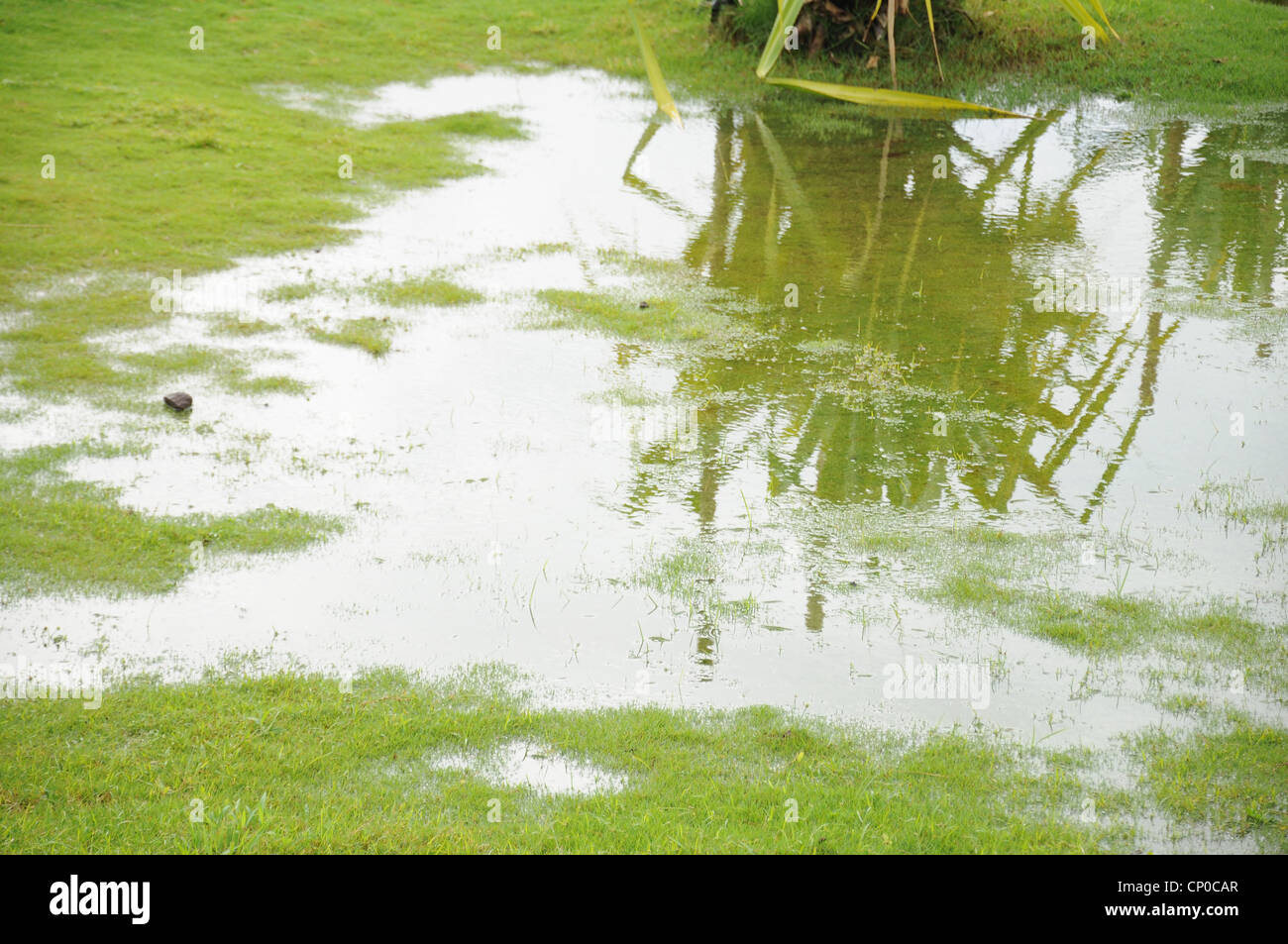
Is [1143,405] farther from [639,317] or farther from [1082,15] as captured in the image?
[1082,15]

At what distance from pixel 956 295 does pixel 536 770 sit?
640 centimetres

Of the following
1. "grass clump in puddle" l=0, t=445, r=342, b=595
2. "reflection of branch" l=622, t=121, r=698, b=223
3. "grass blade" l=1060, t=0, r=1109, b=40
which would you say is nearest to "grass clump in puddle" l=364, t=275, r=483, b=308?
"reflection of branch" l=622, t=121, r=698, b=223

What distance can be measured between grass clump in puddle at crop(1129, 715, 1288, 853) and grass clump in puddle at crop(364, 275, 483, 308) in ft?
20.7

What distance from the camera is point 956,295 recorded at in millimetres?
9359

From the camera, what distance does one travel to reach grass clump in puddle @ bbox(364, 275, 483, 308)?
913 centimetres

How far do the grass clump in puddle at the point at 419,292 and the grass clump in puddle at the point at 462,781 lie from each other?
490cm

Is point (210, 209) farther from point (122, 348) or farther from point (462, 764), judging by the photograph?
point (462, 764)

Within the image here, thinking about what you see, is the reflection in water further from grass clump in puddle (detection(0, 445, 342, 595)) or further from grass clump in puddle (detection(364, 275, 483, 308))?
grass clump in puddle (detection(364, 275, 483, 308))

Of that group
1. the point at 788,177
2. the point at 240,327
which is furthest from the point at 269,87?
the point at 240,327

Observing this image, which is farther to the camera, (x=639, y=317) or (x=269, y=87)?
(x=269, y=87)

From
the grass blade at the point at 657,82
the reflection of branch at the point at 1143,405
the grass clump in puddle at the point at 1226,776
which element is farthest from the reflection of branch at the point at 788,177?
the grass blade at the point at 657,82

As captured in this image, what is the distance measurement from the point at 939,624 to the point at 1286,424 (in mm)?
3427

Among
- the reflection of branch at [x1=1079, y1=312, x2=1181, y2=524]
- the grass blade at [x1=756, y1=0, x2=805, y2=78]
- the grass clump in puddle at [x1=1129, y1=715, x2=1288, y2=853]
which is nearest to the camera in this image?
the grass blade at [x1=756, y1=0, x2=805, y2=78]

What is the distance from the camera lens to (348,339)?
8352 millimetres
